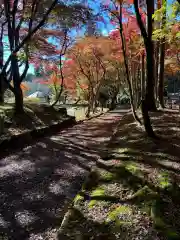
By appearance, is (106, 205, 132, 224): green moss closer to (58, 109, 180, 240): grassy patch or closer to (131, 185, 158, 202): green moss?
(58, 109, 180, 240): grassy patch

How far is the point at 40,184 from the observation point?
459 cm

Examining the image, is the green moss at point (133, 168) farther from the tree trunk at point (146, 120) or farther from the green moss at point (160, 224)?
the tree trunk at point (146, 120)

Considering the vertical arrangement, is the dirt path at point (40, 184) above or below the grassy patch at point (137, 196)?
below

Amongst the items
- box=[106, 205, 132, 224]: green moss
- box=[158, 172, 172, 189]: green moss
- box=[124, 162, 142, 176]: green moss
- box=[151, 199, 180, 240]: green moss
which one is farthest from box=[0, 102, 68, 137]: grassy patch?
box=[151, 199, 180, 240]: green moss

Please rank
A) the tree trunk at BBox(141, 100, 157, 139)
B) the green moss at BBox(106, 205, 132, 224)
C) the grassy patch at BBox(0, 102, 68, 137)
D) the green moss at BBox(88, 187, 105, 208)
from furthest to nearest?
the grassy patch at BBox(0, 102, 68, 137)
the tree trunk at BBox(141, 100, 157, 139)
the green moss at BBox(88, 187, 105, 208)
the green moss at BBox(106, 205, 132, 224)

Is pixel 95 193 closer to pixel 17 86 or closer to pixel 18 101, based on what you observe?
pixel 18 101

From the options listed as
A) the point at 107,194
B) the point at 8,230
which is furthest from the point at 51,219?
the point at 107,194

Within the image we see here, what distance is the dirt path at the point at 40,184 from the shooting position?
3.24 meters

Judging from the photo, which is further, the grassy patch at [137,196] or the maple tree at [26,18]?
the maple tree at [26,18]

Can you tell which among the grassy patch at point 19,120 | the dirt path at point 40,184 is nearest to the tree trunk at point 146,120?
the dirt path at point 40,184

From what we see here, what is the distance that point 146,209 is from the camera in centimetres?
308

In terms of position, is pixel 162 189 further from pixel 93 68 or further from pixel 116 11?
pixel 93 68

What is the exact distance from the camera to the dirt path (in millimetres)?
3238

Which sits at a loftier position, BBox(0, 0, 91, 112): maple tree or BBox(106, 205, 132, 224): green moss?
BBox(0, 0, 91, 112): maple tree
